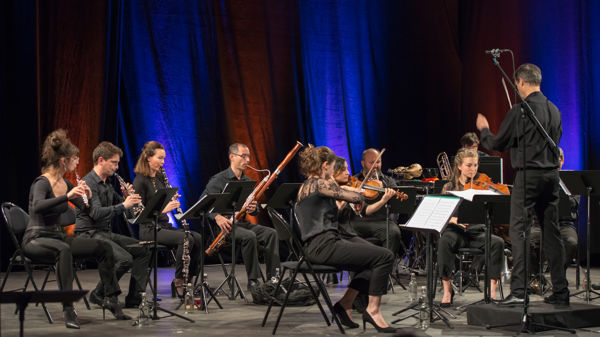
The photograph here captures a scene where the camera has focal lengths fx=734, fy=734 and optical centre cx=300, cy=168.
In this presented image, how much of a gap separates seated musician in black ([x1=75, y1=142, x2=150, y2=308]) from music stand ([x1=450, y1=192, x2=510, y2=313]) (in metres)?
2.63

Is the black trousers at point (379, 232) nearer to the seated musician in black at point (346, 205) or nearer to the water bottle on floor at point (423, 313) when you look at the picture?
the seated musician in black at point (346, 205)

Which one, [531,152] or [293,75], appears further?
[293,75]

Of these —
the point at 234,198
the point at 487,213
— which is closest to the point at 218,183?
the point at 234,198

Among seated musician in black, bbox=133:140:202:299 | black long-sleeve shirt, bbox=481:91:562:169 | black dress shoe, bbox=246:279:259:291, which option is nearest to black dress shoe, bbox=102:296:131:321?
seated musician in black, bbox=133:140:202:299

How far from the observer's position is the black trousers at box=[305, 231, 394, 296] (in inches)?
193

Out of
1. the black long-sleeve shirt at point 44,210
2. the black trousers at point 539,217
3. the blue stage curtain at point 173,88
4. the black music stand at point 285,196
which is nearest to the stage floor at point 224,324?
the black trousers at point 539,217

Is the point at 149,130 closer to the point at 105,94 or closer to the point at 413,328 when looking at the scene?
the point at 105,94

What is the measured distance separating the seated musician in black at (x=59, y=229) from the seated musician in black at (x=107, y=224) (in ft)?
0.80

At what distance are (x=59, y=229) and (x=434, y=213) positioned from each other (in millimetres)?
2740

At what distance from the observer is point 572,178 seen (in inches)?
241

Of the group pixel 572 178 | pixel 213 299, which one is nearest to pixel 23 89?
pixel 213 299

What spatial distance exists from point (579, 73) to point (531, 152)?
4.87 metres

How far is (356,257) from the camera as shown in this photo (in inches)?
193

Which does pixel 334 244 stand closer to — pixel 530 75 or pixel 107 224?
pixel 530 75
